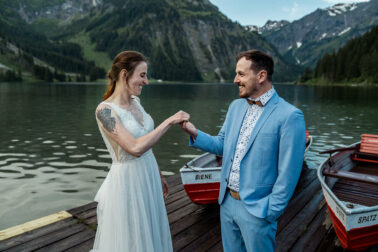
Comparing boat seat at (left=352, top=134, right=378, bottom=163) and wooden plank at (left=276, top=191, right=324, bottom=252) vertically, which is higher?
boat seat at (left=352, top=134, right=378, bottom=163)

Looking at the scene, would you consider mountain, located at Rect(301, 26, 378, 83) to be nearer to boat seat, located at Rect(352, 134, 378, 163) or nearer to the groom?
boat seat, located at Rect(352, 134, 378, 163)

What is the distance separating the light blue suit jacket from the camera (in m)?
3.05

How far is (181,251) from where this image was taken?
5.55 metres

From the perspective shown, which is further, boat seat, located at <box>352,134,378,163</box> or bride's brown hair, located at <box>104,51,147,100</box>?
boat seat, located at <box>352,134,378,163</box>

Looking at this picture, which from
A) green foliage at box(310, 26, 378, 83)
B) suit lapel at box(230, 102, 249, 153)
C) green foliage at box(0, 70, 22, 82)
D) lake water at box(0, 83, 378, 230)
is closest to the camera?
suit lapel at box(230, 102, 249, 153)

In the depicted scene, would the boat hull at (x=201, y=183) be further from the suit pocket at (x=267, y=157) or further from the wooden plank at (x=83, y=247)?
the suit pocket at (x=267, y=157)

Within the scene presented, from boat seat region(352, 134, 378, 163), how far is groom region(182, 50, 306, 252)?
992cm

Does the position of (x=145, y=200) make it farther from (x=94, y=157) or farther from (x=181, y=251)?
(x=94, y=157)

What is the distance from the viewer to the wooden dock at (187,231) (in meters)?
5.65

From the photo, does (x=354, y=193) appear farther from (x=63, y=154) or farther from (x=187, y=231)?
(x=63, y=154)

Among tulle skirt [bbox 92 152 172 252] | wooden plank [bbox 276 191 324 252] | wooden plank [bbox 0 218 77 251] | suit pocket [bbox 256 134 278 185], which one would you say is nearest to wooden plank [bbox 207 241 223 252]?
wooden plank [bbox 276 191 324 252]

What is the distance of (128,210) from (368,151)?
1114 cm

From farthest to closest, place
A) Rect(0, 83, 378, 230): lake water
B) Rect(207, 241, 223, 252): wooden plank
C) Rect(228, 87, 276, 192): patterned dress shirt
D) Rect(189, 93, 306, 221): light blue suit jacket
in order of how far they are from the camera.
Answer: Rect(0, 83, 378, 230): lake water → Rect(207, 241, 223, 252): wooden plank → Rect(228, 87, 276, 192): patterned dress shirt → Rect(189, 93, 306, 221): light blue suit jacket

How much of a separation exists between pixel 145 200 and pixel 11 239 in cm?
389
